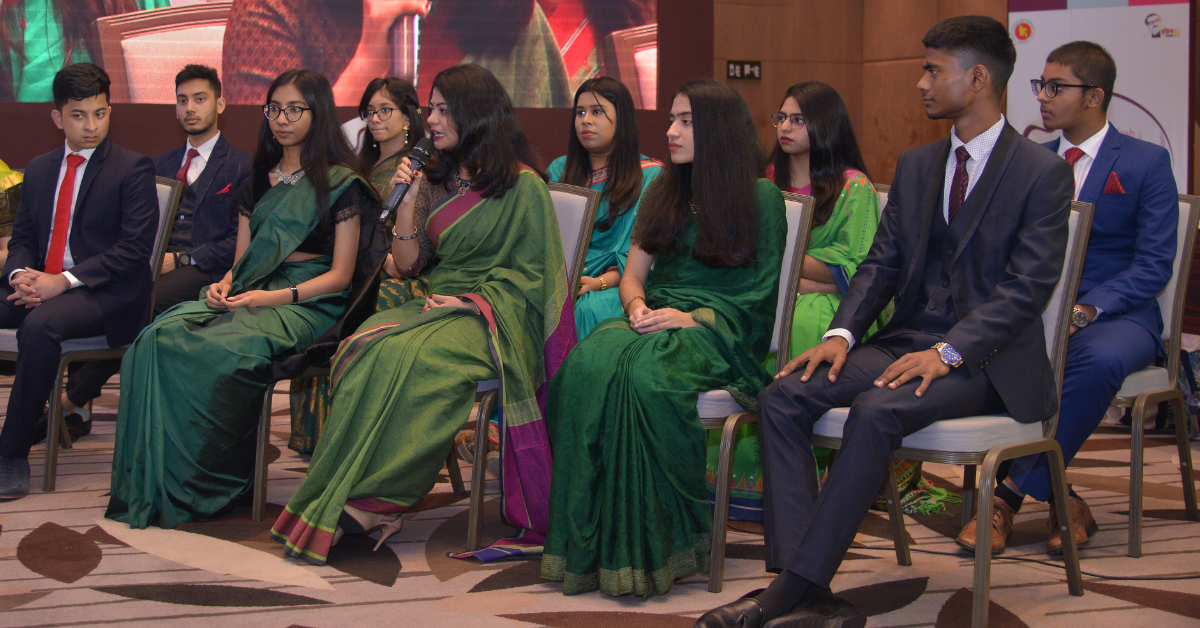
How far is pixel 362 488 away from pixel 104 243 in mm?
1595

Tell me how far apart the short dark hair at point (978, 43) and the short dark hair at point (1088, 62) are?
2.75ft

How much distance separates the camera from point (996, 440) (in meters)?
2.16

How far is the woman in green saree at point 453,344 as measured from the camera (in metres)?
2.60

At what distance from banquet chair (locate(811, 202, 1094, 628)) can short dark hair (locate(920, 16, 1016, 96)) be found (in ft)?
1.21

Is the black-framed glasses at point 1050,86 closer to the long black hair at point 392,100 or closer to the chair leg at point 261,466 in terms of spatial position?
the long black hair at point 392,100

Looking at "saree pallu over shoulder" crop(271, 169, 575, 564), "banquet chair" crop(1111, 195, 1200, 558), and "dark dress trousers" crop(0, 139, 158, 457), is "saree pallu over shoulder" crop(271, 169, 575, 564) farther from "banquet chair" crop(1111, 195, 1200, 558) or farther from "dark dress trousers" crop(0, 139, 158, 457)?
"banquet chair" crop(1111, 195, 1200, 558)

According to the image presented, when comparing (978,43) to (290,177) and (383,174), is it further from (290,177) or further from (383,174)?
(383,174)

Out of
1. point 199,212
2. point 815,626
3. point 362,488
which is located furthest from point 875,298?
point 199,212

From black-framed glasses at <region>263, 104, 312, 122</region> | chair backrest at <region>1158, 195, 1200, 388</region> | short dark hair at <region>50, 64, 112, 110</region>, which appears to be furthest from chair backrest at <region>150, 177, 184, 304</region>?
chair backrest at <region>1158, 195, 1200, 388</region>

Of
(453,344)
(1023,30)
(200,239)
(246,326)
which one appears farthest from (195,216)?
(1023,30)

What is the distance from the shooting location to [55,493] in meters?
3.21

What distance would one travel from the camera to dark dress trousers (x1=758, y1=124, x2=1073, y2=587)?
6.80ft

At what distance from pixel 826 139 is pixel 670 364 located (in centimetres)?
119

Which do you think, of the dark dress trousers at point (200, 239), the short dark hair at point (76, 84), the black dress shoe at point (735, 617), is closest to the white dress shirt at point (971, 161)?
the black dress shoe at point (735, 617)
